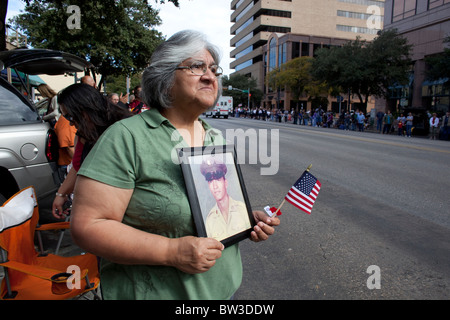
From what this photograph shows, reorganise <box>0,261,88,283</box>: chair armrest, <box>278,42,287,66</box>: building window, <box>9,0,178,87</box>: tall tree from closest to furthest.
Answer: <box>0,261,88,283</box>: chair armrest < <box>9,0,178,87</box>: tall tree < <box>278,42,287,66</box>: building window

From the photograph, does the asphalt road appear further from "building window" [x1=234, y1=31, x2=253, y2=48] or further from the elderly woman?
"building window" [x1=234, y1=31, x2=253, y2=48]

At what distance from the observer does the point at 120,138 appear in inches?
50.4

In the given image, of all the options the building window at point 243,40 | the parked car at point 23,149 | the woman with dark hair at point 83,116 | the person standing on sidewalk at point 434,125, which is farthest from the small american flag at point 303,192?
the building window at point 243,40

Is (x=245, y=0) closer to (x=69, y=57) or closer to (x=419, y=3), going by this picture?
(x=419, y=3)

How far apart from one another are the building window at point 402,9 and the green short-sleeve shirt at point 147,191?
41.8 m

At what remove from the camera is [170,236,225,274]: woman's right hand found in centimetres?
123

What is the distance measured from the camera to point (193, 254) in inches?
48.3

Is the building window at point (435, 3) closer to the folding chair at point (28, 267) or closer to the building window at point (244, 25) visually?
the folding chair at point (28, 267)

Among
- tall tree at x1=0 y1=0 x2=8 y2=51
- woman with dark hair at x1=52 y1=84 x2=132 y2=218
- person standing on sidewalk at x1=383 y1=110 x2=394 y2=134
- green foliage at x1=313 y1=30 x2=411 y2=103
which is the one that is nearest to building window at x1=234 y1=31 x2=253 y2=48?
green foliage at x1=313 y1=30 x2=411 y2=103

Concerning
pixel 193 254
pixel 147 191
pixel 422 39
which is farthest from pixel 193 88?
pixel 422 39

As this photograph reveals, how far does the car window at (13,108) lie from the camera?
11.9 ft

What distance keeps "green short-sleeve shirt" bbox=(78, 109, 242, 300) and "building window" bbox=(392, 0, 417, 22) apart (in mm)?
Answer: 41786

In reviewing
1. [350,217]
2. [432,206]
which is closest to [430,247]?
[350,217]
